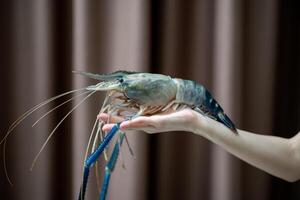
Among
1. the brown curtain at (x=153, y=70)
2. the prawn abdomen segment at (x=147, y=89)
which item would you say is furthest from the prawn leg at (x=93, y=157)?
the brown curtain at (x=153, y=70)

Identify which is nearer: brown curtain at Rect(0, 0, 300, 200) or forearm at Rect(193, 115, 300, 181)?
forearm at Rect(193, 115, 300, 181)

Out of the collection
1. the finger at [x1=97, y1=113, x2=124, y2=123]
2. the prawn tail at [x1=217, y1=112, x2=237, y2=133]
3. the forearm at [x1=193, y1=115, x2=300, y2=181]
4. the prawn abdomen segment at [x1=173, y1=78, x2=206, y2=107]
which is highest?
the prawn abdomen segment at [x1=173, y1=78, x2=206, y2=107]

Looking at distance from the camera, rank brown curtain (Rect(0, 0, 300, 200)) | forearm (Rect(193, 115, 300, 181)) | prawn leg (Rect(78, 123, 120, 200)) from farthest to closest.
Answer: brown curtain (Rect(0, 0, 300, 200)), forearm (Rect(193, 115, 300, 181)), prawn leg (Rect(78, 123, 120, 200))

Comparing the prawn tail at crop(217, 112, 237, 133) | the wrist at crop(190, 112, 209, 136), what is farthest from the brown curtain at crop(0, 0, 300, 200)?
the wrist at crop(190, 112, 209, 136)

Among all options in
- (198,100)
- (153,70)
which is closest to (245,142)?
(198,100)

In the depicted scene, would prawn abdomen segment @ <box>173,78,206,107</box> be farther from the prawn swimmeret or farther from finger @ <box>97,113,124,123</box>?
finger @ <box>97,113,124,123</box>

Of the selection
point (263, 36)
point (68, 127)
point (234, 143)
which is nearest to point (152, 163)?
point (68, 127)

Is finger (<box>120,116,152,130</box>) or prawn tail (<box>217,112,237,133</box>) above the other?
finger (<box>120,116,152,130</box>)
